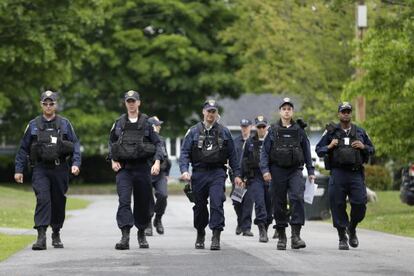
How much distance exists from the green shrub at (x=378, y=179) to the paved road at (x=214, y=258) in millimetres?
22774

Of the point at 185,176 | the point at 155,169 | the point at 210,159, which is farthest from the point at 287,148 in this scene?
the point at 155,169

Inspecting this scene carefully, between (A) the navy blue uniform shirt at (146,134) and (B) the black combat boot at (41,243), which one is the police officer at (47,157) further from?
(A) the navy blue uniform shirt at (146,134)

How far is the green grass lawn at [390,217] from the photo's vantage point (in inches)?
869

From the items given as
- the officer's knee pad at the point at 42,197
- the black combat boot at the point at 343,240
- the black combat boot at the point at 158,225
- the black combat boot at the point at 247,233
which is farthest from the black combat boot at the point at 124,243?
the black combat boot at the point at 158,225

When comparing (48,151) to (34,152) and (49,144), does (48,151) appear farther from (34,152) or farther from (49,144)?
(34,152)

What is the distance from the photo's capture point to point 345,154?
53.4 ft

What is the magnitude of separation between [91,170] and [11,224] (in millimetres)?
36928

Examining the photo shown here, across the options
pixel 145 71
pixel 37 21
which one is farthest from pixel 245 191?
pixel 145 71

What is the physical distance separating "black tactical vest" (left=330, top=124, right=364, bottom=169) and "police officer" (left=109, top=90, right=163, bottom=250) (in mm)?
2368

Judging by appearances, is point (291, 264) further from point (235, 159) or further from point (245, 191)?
point (245, 191)

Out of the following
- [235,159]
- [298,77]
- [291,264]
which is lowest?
[291,264]

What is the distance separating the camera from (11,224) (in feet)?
76.1

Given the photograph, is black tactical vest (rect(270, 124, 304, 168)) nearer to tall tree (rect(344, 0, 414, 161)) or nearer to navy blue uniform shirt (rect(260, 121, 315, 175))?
navy blue uniform shirt (rect(260, 121, 315, 175))

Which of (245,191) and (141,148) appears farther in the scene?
(245,191)
